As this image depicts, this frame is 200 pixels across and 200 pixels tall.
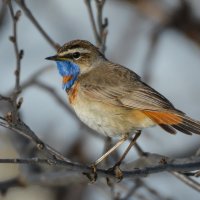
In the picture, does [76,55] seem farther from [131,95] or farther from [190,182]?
[190,182]

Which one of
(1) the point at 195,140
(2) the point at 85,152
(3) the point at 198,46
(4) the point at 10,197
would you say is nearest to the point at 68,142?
(2) the point at 85,152

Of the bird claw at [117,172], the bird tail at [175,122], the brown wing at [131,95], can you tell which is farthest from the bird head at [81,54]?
the bird claw at [117,172]

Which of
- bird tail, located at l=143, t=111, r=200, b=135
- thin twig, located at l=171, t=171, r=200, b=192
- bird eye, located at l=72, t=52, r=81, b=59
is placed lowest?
thin twig, located at l=171, t=171, r=200, b=192

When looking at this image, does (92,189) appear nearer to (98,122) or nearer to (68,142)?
(68,142)

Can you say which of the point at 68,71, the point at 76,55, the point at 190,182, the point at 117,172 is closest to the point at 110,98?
the point at 68,71

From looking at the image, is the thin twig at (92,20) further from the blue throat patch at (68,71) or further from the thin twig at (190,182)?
the thin twig at (190,182)

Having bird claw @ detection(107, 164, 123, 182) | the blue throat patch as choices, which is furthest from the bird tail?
the blue throat patch

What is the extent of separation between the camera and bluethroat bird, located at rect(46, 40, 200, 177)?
654cm

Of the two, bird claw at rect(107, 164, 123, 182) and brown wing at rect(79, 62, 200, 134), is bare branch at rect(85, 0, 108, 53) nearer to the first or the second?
brown wing at rect(79, 62, 200, 134)

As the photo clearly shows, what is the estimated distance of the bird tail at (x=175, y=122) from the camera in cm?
626

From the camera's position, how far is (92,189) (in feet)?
33.6

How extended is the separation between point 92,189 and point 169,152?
1.38 metres

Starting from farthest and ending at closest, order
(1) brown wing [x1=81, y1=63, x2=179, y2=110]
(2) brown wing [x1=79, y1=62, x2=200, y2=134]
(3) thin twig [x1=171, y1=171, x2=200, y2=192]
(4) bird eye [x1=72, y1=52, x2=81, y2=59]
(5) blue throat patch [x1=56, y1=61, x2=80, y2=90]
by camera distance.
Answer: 1. (4) bird eye [x1=72, y1=52, x2=81, y2=59]
2. (5) blue throat patch [x1=56, y1=61, x2=80, y2=90]
3. (3) thin twig [x1=171, y1=171, x2=200, y2=192]
4. (1) brown wing [x1=81, y1=63, x2=179, y2=110]
5. (2) brown wing [x1=79, y1=62, x2=200, y2=134]

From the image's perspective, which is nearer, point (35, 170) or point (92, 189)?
point (35, 170)
